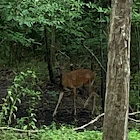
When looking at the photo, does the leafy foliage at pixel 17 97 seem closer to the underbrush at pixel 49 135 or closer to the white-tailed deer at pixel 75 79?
the underbrush at pixel 49 135

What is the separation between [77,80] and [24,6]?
8.87ft

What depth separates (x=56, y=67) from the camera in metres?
10.2

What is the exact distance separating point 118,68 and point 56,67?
695 centimetres

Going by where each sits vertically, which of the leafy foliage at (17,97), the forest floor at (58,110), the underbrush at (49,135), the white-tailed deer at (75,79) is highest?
the leafy foliage at (17,97)

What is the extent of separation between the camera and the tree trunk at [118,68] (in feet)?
10.6

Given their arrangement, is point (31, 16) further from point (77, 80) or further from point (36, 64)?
point (36, 64)

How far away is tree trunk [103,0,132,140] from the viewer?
3227 mm

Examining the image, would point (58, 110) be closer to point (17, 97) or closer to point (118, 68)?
point (17, 97)

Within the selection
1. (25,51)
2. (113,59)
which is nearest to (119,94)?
(113,59)

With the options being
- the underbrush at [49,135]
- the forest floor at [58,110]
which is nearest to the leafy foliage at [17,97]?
the underbrush at [49,135]

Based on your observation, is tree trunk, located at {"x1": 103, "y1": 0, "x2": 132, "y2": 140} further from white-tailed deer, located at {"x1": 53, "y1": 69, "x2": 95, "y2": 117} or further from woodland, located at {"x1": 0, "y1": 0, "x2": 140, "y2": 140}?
white-tailed deer, located at {"x1": 53, "y1": 69, "x2": 95, "y2": 117}

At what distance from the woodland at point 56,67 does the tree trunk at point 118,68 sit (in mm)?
1134

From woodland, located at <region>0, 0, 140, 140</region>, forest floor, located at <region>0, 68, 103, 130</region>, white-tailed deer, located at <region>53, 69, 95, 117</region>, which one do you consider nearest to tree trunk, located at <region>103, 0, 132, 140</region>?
woodland, located at <region>0, 0, 140, 140</region>

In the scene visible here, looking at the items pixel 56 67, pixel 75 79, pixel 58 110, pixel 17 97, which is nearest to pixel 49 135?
pixel 17 97
